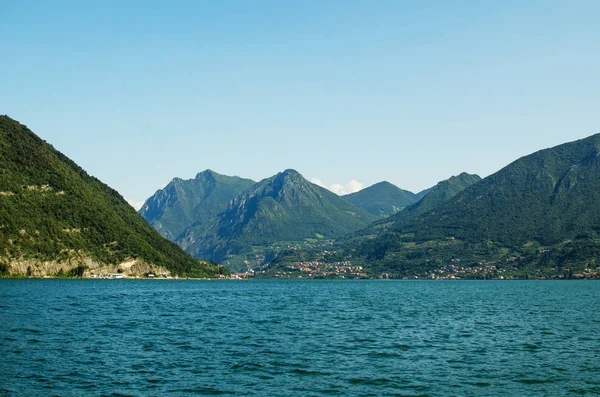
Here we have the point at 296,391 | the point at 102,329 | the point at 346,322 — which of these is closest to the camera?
the point at 296,391

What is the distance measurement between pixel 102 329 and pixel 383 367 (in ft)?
114

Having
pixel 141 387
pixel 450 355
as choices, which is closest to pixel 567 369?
pixel 450 355

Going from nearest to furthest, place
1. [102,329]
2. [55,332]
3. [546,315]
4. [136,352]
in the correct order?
[136,352], [55,332], [102,329], [546,315]

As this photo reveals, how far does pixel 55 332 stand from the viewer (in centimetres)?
5769

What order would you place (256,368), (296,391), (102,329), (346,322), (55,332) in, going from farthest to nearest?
(346,322)
(102,329)
(55,332)
(256,368)
(296,391)

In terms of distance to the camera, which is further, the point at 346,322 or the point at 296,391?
the point at 346,322

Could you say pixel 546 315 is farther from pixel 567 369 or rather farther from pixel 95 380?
pixel 95 380

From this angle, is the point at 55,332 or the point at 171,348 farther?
the point at 55,332

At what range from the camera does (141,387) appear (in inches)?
1384

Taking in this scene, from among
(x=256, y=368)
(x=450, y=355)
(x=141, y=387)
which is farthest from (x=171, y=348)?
(x=450, y=355)

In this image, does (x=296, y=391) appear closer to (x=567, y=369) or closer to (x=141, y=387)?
(x=141, y=387)

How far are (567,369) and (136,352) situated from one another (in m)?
35.5

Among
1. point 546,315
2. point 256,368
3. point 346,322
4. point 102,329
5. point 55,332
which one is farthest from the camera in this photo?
point 546,315

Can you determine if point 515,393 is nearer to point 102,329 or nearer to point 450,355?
point 450,355
